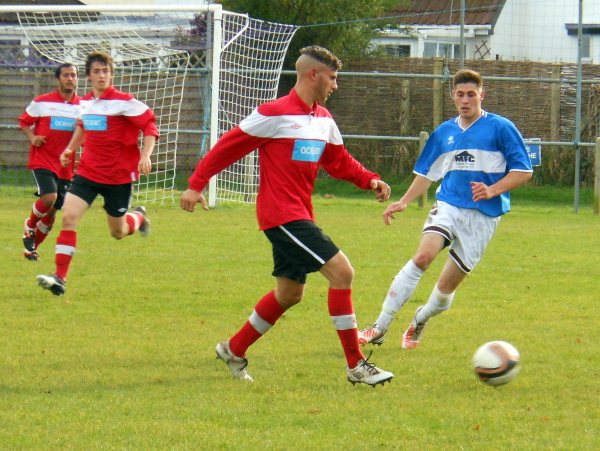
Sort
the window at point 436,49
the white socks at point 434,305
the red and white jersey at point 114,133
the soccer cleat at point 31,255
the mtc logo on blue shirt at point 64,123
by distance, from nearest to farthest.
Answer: the white socks at point 434,305 → the red and white jersey at point 114,133 → the soccer cleat at point 31,255 → the mtc logo on blue shirt at point 64,123 → the window at point 436,49

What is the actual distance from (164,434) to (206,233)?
31.7 ft

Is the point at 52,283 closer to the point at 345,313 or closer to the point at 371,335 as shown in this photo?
the point at 371,335

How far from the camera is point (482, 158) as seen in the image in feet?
26.0

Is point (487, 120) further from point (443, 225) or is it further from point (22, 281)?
point (22, 281)

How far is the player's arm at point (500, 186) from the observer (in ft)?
24.7

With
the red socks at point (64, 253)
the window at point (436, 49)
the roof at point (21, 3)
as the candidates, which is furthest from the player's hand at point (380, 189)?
the window at point (436, 49)

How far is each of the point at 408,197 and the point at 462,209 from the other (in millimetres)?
376

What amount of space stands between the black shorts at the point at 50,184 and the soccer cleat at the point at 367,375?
7.00 m

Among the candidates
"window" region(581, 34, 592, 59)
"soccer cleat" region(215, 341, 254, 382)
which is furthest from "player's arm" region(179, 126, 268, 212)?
"window" region(581, 34, 592, 59)

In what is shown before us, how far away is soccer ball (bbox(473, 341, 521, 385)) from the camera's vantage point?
636 centimetres

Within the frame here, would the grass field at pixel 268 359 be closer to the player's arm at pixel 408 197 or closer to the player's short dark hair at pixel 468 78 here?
the player's arm at pixel 408 197

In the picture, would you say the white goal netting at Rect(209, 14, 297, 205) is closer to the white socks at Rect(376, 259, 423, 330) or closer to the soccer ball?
the white socks at Rect(376, 259, 423, 330)

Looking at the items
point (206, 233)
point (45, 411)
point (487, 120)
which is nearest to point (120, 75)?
point (206, 233)

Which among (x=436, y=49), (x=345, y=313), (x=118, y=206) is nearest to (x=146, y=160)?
(x=118, y=206)
